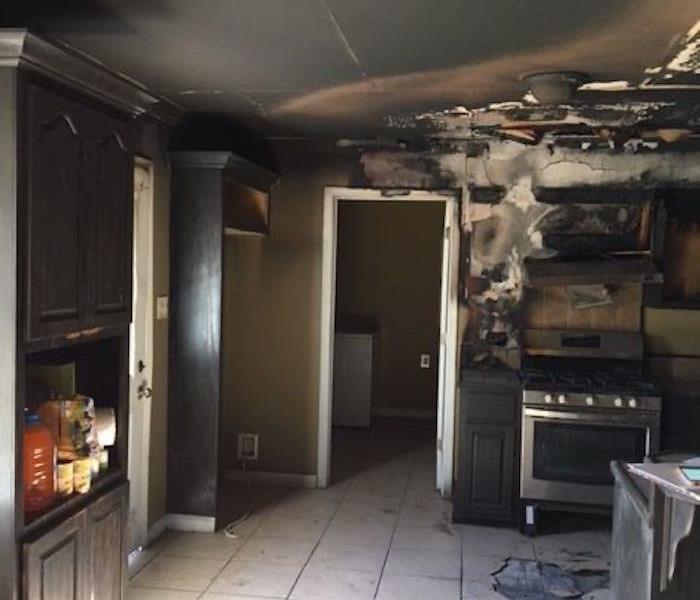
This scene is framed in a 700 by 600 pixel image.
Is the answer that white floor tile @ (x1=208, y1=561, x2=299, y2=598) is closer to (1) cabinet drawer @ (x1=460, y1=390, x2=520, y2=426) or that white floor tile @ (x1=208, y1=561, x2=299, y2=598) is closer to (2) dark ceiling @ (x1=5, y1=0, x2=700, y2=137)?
(1) cabinet drawer @ (x1=460, y1=390, x2=520, y2=426)

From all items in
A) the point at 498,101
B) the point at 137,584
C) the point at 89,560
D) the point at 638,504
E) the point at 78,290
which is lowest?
the point at 137,584

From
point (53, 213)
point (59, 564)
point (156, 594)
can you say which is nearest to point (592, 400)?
point (156, 594)

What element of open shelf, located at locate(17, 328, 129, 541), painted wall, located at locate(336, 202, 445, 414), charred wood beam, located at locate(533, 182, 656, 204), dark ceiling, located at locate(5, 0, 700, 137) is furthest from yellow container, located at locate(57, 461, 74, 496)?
painted wall, located at locate(336, 202, 445, 414)

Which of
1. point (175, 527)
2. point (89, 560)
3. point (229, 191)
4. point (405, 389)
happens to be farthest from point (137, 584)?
point (405, 389)

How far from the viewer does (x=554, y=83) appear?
299 centimetres

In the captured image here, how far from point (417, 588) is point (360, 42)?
245 centimetres

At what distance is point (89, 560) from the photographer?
2.47 meters

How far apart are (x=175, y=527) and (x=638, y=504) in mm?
2712

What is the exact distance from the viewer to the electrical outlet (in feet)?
16.5

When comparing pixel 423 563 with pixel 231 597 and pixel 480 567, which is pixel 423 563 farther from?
pixel 231 597

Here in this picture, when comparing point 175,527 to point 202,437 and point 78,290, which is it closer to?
point 202,437

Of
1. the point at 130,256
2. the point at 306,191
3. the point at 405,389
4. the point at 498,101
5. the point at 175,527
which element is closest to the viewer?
the point at 130,256

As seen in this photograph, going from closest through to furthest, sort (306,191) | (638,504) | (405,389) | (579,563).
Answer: (638,504) < (579,563) < (306,191) < (405,389)

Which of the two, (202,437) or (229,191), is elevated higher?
(229,191)
